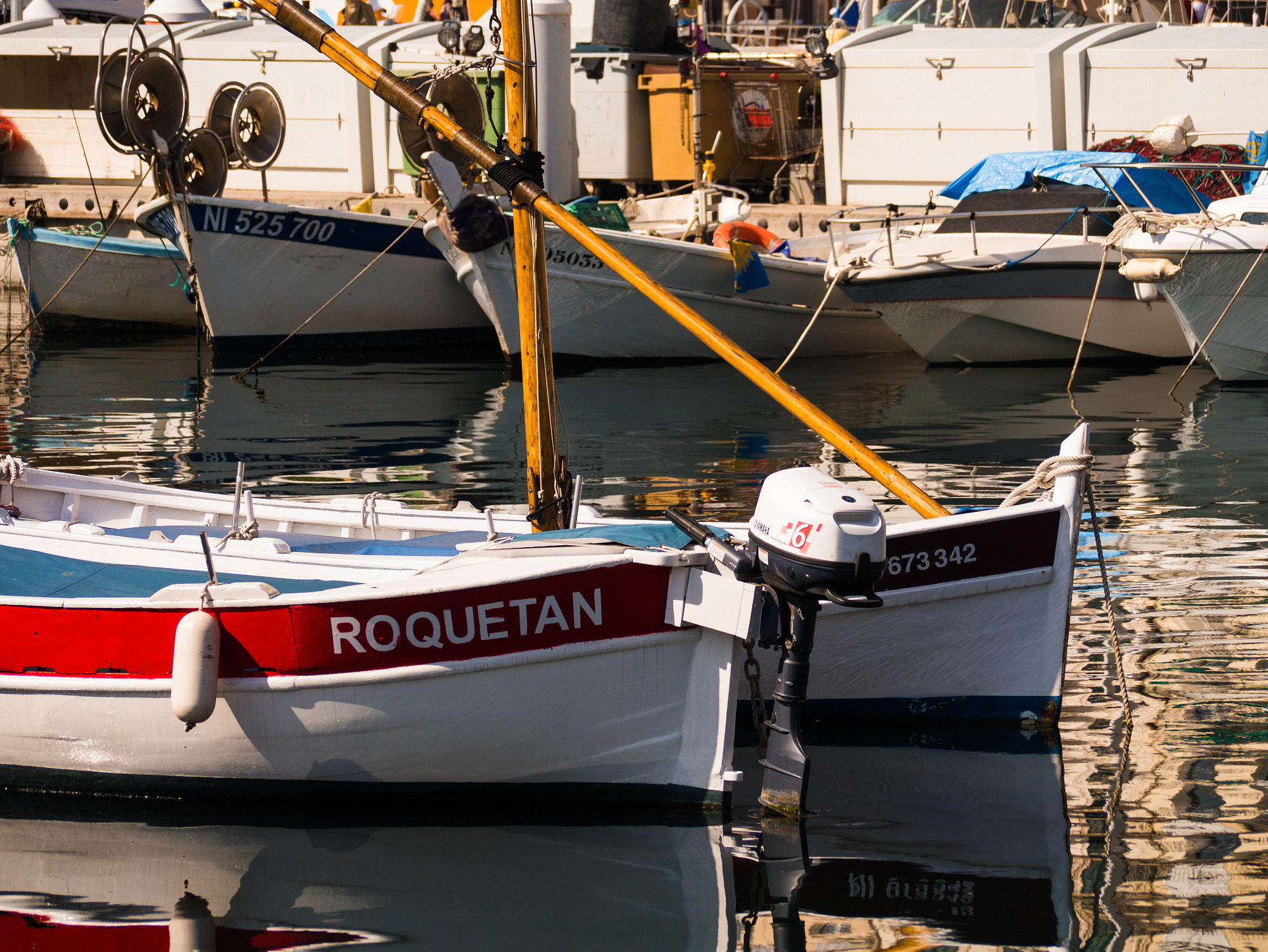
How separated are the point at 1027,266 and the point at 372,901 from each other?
11.9 meters

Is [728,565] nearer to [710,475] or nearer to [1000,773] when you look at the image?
[1000,773]

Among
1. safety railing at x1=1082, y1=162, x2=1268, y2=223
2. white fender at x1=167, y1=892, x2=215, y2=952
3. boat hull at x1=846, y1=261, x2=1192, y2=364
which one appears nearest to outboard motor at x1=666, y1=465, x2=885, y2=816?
white fender at x1=167, y1=892, x2=215, y2=952

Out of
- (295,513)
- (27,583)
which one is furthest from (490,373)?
(27,583)

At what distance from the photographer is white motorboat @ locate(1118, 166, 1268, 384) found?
13812 millimetres

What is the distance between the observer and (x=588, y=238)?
22.7 ft

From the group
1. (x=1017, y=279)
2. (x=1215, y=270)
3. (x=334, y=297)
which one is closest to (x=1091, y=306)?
(x=1017, y=279)

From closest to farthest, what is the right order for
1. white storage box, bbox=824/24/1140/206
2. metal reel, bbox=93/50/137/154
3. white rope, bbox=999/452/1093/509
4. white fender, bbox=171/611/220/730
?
white fender, bbox=171/611/220/730 < white rope, bbox=999/452/1093/509 < metal reel, bbox=93/50/137/154 < white storage box, bbox=824/24/1140/206

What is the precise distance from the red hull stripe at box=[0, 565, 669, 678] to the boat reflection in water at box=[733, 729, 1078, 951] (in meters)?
0.92

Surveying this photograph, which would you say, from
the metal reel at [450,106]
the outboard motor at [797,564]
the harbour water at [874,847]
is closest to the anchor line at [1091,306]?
the harbour water at [874,847]

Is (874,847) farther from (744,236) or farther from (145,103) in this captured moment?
(145,103)

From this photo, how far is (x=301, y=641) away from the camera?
5.55 meters

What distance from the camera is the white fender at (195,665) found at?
5.44m

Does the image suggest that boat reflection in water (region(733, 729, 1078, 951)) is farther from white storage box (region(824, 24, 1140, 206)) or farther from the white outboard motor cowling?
white storage box (region(824, 24, 1140, 206))

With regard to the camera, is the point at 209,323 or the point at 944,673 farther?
the point at 209,323
